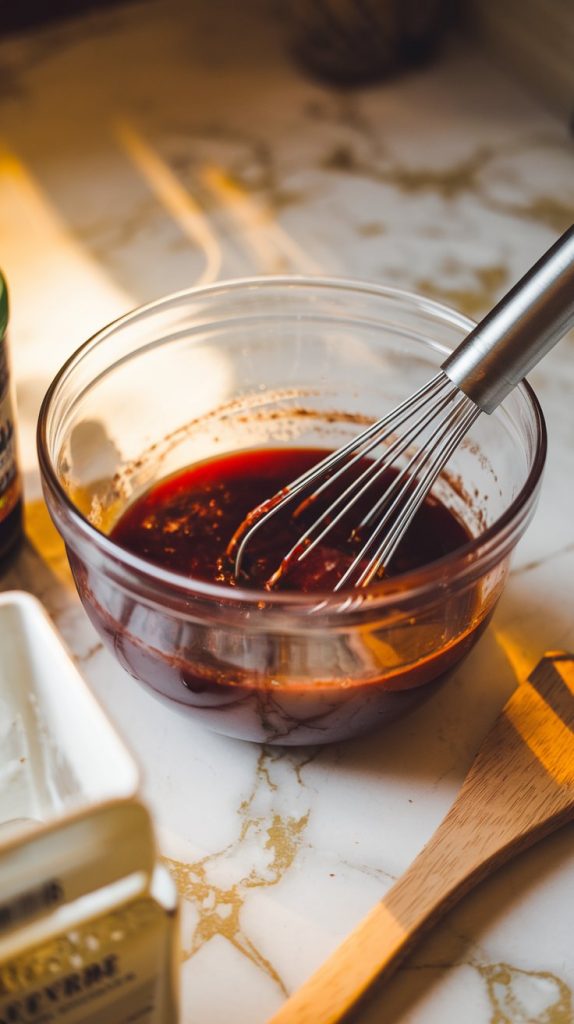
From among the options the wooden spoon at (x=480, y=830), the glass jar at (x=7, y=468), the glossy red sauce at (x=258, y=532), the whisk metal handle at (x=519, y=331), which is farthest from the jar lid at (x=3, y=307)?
the wooden spoon at (x=480, y=830)

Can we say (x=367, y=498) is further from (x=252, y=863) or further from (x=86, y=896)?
(x=86, y=896)

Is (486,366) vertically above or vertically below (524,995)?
above

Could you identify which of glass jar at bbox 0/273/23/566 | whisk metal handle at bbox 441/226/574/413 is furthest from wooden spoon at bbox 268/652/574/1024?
glass jar at bbox 0/273/23/566

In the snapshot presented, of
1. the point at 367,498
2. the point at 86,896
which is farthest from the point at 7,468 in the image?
the point at 86,896

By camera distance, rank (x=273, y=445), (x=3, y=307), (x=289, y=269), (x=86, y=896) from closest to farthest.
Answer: (x=86, y=896) < (x=3, y=307) < (x=273, y=445) < (x=289, y=269)

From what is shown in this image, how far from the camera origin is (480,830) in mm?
539

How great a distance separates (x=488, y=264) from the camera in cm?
95

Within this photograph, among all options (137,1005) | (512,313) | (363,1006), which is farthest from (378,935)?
(512,313)

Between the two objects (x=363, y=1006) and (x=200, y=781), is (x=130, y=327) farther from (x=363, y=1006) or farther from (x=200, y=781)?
(x=363, y=1006)

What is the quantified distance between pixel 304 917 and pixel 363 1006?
52 millimetres

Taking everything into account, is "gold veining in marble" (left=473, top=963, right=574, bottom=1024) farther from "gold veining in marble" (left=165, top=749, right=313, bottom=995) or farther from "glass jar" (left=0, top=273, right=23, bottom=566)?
"glass jar" (left=0, top=273, right=23, bottom=566)

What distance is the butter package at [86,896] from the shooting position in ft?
1.16

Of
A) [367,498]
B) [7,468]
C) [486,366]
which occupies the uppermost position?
[486,366]

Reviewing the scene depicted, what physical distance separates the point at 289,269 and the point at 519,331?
1.54 ft
